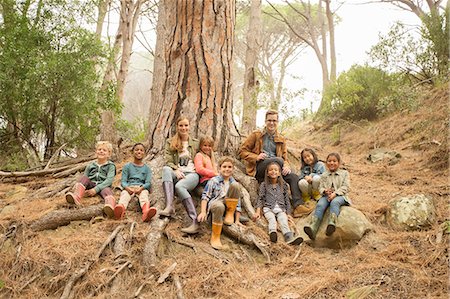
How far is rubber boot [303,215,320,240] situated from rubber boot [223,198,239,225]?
79 cm

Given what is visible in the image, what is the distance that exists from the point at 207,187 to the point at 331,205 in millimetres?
1396

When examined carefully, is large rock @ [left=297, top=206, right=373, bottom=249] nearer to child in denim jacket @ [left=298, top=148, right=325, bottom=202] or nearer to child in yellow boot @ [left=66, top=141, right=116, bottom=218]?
child in denim jacket @ [left=298, top=148, right=325, bottom=202]

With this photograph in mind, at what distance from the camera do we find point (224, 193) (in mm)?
4004

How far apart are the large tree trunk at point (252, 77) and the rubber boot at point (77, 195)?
5.33 meters

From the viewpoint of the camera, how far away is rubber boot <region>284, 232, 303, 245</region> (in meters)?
3.79

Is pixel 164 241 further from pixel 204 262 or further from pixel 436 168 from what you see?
pixel 436 168

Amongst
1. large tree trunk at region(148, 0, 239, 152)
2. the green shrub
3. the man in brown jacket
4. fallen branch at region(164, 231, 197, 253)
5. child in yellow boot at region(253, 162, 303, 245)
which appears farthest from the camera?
the green shrub

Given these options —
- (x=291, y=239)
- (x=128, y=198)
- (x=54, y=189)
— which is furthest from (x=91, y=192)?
(x=291, y=239)

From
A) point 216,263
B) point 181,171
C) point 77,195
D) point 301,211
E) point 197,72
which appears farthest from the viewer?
point 197,72

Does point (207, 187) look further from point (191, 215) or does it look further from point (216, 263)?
point (216, 263)

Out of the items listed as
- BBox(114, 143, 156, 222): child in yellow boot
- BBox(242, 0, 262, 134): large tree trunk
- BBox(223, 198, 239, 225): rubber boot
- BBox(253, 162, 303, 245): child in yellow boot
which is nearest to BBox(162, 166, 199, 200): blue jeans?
BBox(114, 143, 156, 222): child in yellow boot

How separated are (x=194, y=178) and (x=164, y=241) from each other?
87cm

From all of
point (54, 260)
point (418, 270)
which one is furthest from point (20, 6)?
point (418, 270)

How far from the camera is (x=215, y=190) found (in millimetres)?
4059
